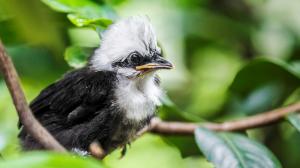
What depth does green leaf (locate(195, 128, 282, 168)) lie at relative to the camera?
6.47 ft

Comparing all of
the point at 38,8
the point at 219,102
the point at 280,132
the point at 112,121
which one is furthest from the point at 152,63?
the point at 280,132

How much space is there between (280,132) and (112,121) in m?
1.11

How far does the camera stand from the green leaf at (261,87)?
2486 mm

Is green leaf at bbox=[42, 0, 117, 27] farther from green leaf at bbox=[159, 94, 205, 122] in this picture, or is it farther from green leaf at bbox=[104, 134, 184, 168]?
green leaf at bbox=[104, 134, 184, 168]

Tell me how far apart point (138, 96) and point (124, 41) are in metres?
0.20

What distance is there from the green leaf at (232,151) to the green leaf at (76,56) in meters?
0.48

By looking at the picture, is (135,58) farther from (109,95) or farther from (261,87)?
(261,87)

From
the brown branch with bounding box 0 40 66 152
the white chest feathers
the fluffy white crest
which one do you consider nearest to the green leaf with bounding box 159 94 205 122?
the white chest feathers

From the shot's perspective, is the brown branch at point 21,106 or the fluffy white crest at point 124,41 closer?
the brown branch at point 21,106

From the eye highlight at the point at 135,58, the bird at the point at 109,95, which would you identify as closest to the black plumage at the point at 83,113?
the bird at the point at 109,95

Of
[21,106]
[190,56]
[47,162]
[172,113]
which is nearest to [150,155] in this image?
[172,113]

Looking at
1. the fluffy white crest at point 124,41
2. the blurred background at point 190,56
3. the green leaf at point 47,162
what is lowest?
the blurred background at point 190,56

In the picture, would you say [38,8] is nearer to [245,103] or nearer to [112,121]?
[112,121]

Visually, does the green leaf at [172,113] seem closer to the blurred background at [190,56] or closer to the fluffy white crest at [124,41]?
the blurred background at [190,56]
